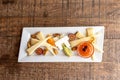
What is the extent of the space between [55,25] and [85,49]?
Answer: 171 millimetres

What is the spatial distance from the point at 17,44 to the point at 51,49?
0.15 m

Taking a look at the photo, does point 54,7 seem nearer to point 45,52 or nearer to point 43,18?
point 43,18

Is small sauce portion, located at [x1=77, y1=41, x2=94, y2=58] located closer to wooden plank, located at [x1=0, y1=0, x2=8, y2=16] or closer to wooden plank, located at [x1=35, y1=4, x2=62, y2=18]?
wooden plank, located at [x1=35, y1=4, x2=62, y2=18]

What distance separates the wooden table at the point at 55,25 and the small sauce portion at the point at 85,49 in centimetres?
4

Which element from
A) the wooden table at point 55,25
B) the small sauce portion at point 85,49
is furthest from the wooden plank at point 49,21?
the small sauce portion at point 85,49

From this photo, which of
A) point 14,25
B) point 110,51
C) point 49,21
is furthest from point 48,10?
point 110,51

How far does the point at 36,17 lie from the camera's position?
1308 millimetres

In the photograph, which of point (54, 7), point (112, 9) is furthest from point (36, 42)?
point (112, 9)

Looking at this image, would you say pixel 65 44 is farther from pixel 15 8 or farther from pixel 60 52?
pixel 15 8

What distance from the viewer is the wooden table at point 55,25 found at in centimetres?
119

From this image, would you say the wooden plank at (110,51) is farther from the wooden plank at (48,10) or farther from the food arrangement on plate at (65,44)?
the wooden plank at (48,10)

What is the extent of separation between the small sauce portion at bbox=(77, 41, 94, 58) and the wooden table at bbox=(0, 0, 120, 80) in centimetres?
4

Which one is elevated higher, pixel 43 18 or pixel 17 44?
pixel 43 18

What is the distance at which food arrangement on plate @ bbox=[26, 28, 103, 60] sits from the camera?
1199mm
